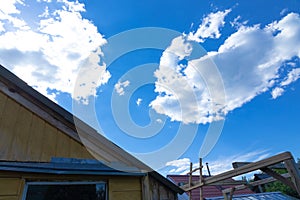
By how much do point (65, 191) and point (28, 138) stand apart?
3.06 ft

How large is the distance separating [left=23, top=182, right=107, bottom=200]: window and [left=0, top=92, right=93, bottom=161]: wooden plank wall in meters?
0.38

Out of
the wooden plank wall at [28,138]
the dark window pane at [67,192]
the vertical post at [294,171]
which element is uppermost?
the wooden plank wall at [28,138]

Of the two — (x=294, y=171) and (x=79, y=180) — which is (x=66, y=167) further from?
(x=294, y=171)

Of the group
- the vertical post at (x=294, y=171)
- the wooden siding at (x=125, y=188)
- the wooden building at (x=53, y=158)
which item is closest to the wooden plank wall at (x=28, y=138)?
the wooden building at (x=53, y=158)

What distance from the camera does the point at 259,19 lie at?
20.2ft

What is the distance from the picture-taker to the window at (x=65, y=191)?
8.38 ft

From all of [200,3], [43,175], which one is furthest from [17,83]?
[200,3]

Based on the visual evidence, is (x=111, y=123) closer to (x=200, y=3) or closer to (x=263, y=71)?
(x=200, y=3)

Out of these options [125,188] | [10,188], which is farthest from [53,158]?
[125,188]

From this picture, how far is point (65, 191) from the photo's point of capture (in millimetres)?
2752

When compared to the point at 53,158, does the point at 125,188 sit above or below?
below

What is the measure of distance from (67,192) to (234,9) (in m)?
6.29

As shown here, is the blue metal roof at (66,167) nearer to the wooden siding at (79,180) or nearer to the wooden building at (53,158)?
the wooden building at (53,158)

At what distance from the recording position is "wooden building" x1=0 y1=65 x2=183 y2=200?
257 centimetres
